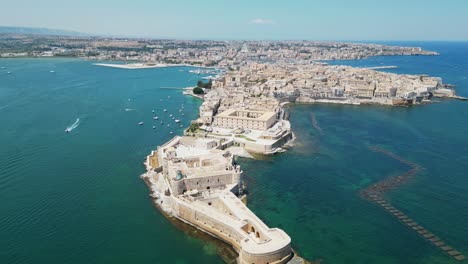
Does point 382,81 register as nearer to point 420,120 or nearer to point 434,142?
point 420,120

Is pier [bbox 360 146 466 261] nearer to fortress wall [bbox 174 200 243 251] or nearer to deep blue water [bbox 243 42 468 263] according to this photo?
deep blue water [bbox 243 42 468 263]

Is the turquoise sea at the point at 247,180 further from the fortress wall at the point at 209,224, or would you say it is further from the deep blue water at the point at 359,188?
the fortress wall at the point at 209,224

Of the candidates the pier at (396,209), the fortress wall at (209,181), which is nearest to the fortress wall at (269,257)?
the fortress wall at (209,181)

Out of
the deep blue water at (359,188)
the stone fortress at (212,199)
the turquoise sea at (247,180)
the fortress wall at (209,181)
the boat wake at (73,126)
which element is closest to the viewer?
the stone fortress at (212,199)

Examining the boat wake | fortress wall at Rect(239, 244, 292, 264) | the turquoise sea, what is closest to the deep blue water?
the turquoise sea

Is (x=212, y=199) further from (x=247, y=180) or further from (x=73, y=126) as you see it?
(x=73, y=126)
